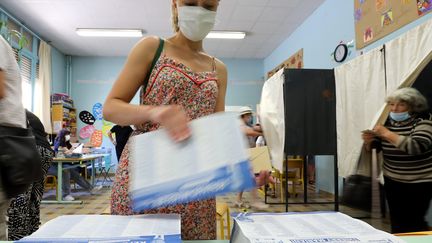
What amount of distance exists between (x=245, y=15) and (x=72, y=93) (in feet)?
18.3

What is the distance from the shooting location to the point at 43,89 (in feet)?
23.7

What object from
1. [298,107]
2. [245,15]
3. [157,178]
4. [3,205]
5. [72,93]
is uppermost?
[245,15]

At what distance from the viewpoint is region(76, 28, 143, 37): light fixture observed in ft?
22.2

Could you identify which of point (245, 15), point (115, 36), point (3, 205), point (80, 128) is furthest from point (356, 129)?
point (80, 128)

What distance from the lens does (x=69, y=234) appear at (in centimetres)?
54

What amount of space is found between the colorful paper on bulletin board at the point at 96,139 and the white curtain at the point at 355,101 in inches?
263

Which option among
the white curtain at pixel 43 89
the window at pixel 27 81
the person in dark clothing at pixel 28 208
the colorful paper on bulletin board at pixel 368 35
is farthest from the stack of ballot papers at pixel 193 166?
the white curtain at pixel 43 89

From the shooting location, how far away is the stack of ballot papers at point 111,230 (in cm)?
52

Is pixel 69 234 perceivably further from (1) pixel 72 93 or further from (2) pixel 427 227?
(1) pixel 72 93

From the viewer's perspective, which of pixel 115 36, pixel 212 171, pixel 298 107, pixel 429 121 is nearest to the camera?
pixel 212 171

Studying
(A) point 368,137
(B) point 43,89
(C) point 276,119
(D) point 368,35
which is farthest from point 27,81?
(A) point 368,137

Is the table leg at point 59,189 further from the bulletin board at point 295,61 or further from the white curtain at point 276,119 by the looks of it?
the bulletin board at point 295,61

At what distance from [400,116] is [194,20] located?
248 cm

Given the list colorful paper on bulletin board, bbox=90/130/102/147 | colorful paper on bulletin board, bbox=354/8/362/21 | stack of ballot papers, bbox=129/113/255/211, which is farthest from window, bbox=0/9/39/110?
stack of ballot papers, bbox=129/113/255/211
